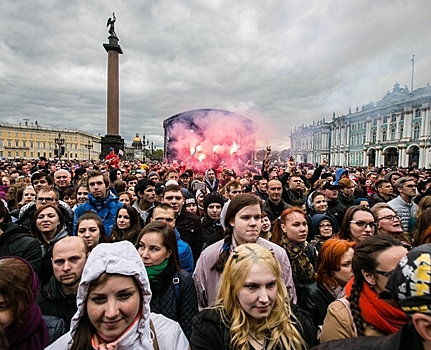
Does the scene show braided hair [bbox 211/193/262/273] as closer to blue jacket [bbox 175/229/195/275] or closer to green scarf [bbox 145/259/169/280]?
green scarf [bbox 145/259/169/280]

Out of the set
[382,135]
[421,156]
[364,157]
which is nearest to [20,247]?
[421,156]

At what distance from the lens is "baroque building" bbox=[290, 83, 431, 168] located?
2409 inches

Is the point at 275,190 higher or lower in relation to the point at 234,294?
higher

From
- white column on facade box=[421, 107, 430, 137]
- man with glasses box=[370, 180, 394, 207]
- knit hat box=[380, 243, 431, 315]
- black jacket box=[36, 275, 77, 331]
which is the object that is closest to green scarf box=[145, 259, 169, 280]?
black jacket box=[36, 275, 77, 331]

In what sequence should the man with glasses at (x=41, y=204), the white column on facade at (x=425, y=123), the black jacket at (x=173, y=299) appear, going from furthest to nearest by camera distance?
the white column on facade at (x=425, y=123)
the man with glasses at (x=41, y=204)
the black jacket at (x=173, y=299)

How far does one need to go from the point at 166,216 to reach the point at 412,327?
289cm

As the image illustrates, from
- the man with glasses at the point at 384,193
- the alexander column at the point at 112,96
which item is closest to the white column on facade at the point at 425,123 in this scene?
the alexander column at the point at 112,96

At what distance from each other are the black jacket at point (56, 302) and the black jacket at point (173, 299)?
637 millimetres

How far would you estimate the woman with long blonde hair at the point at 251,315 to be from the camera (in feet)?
5.87

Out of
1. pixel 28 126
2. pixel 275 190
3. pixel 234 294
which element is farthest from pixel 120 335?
pixel 28 126

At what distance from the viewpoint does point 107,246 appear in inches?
68.6

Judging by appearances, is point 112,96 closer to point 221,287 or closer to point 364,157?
point 221,287

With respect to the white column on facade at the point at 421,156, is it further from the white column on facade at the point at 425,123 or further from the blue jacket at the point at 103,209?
the blue jacket at the point at 103,209

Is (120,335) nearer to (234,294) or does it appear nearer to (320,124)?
(234,294)
